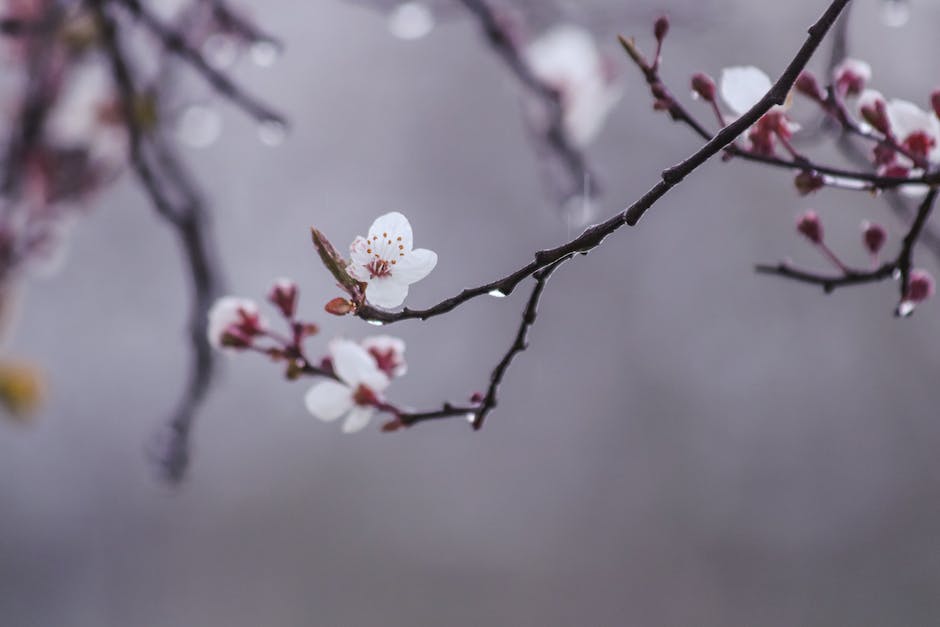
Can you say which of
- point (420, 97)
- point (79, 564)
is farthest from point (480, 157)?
point (79, 564)

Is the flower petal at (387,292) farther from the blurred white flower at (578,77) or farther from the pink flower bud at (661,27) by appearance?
the blurred white flower at (578,77)

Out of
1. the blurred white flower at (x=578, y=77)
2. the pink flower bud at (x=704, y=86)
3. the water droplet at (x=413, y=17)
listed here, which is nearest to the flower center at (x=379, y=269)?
the pink flower bud at (x=704, y=86)

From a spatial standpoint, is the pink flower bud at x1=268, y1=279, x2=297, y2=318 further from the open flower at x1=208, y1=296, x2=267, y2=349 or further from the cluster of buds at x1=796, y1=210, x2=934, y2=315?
the cluster of buds at x1=796, y1=210, x2=934, y2=315

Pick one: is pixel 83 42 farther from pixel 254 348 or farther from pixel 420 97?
pixel 420 97

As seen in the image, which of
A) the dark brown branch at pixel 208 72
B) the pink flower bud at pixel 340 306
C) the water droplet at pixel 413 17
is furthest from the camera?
the water droplet at pixel 413 17

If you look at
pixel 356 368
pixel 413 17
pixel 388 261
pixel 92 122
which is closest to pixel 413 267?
pixel 388 261

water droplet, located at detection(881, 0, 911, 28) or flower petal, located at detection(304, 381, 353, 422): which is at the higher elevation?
water droplet, located at detection(881, 0, 911, 28)

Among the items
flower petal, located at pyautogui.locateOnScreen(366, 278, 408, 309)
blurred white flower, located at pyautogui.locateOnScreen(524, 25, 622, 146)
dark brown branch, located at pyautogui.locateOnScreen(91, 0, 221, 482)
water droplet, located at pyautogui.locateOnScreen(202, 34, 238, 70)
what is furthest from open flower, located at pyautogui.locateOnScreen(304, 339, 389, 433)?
blurred white flower, located at pyautogui.locateOnScreen(524, 25, 622, 146)
